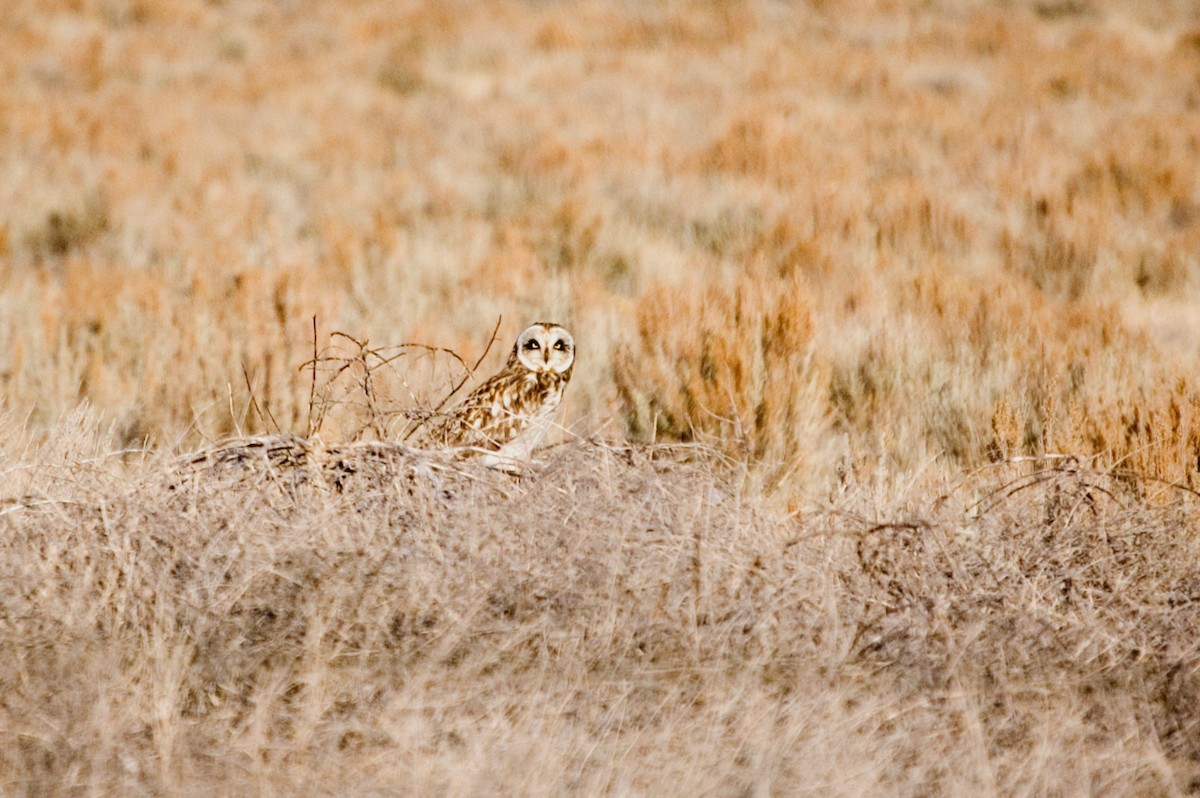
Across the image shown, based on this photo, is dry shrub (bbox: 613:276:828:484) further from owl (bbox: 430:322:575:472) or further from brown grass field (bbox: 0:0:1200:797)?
owl (bbox: 430:322:575:472)

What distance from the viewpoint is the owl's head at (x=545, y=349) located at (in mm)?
5012

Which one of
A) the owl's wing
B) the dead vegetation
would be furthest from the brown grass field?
the owl's wing

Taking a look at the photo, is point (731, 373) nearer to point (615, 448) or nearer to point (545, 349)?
point (545, 349)

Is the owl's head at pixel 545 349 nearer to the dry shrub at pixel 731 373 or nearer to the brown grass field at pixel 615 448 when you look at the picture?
the brown grass field at pixel 615 448

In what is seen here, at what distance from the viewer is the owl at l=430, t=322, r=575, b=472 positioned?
4.61 meters

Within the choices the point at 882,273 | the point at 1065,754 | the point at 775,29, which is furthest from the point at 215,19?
the point at 1065,754

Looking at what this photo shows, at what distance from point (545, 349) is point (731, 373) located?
89 cm

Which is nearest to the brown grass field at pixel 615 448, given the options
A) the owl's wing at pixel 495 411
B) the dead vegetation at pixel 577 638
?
the dead vegetation at pixel 577 638

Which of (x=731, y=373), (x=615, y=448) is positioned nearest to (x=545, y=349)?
(x=731, y=373)

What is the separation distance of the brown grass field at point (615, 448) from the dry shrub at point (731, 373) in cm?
3

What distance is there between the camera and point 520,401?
190 inches

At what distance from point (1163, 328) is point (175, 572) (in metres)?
5.56

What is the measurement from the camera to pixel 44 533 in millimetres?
3354

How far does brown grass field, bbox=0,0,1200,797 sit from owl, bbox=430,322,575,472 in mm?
249
